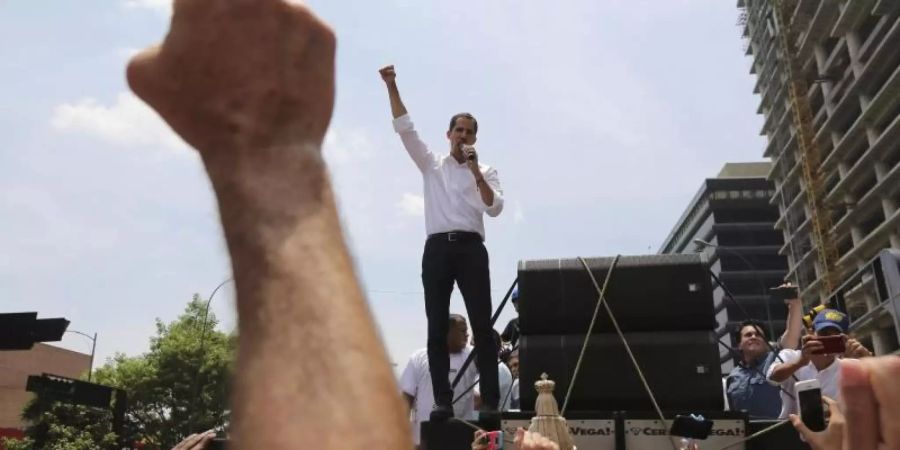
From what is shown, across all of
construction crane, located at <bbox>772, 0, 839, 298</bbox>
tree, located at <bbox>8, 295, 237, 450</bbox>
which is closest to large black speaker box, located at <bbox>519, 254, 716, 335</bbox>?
tree, located at <bbox>8, 295, 237, 450</bbox>

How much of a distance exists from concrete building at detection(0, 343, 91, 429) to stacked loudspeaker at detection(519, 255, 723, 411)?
4355 cm

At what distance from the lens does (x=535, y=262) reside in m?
3.97

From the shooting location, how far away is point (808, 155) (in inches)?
2142

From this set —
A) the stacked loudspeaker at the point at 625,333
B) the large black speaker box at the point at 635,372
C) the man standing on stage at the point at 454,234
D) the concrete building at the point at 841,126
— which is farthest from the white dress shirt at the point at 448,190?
the concrete building at the point at 841,126

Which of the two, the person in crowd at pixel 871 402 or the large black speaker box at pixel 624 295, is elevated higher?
the large black speaker box at pixel 624 295

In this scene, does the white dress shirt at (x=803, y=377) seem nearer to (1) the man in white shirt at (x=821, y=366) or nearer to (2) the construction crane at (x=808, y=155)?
(1) the man in white shirt at (x=821, y=366)

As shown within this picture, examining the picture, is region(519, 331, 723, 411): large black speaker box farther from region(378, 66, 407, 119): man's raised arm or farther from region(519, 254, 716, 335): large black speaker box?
region(378, 66, 407, 119): man's raised arm

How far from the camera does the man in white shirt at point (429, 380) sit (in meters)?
4.64

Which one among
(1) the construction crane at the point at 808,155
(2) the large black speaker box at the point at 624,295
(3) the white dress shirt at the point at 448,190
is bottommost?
(2) the large black speaker box at the point at 624,295

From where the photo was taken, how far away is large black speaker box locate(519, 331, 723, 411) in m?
3.57

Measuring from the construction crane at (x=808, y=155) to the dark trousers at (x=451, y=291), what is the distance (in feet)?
176

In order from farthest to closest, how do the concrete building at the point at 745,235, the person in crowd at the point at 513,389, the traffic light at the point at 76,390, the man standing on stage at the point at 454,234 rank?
the concrete building at the point at 745,235, the traffic light at the point at 76,390, the person in crowd at the point at 513,389, the man standing on stage at the point at 454,234

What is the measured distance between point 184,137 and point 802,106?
6230 cm

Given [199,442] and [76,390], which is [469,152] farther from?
[76,390]
